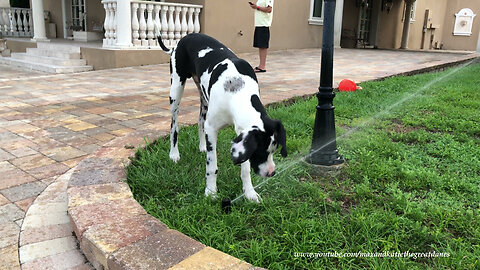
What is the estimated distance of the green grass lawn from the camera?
1961mm

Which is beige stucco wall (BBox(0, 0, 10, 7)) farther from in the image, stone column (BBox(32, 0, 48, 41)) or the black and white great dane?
the black and white great dane

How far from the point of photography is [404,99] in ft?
17.7

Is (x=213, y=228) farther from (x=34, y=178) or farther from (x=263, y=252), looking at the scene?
(x=34, y=178)

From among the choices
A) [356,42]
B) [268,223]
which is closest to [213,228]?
[268,223]

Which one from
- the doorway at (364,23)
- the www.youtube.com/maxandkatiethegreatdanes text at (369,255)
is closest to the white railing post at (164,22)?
the www.youtube.com/maxandkatiethegreatdanes text at (369,255)

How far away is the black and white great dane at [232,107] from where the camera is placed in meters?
2.02

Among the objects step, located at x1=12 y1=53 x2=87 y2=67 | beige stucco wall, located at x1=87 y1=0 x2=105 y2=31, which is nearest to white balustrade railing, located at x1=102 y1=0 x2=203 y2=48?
step, located at x1=12 y1=53 x2=87 y2=67

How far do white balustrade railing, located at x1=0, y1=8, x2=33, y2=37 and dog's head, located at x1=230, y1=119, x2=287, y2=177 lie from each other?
49.9 feet

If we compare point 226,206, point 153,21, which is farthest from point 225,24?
point 226,206

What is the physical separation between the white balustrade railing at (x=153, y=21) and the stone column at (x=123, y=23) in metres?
0.13

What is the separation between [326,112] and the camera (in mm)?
3006

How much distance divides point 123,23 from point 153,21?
0.85m

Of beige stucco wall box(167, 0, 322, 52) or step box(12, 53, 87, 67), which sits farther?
beige stucco wall box(167, 0, 322, 52)

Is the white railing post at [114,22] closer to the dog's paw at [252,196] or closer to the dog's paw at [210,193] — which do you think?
the dog's paw at [210,193]
